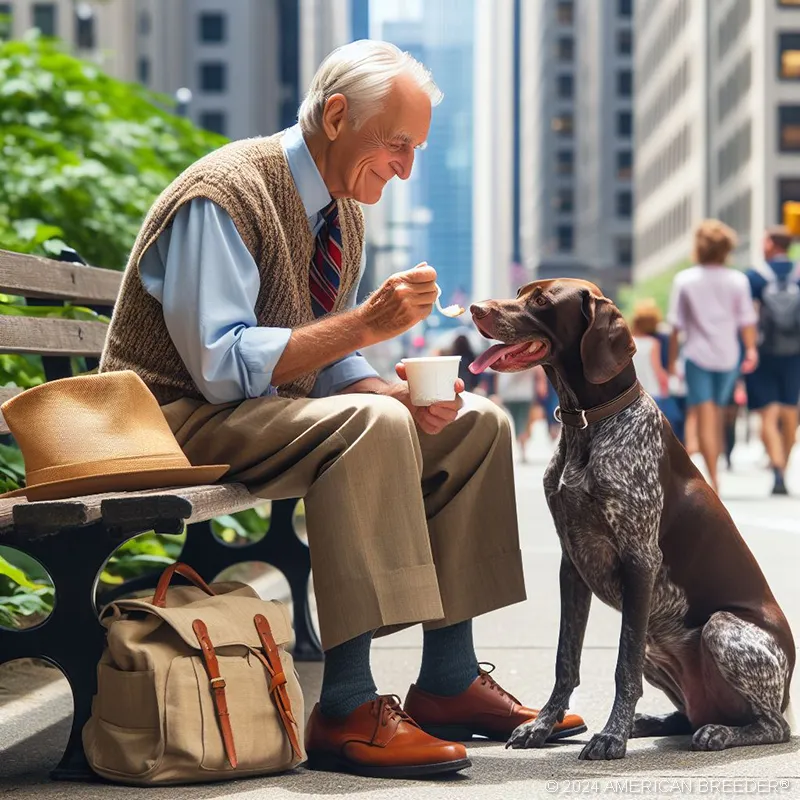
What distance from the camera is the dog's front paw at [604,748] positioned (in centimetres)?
399

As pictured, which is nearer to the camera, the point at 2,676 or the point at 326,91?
the point at 326,91

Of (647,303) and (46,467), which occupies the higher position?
(46,467)

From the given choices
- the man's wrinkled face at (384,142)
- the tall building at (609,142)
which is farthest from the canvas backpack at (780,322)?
the tall building at (609,142)

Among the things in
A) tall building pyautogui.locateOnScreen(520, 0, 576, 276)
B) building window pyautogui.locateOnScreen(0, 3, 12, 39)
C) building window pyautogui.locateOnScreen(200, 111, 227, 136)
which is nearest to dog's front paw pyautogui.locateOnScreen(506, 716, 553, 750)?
building window pyautogui.locateOnScreen(0, 3, 12, 39)

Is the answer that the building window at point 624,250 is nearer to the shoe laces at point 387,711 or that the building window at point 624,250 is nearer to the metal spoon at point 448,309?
the metal spoon at point 448,309

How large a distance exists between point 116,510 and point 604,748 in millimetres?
1375

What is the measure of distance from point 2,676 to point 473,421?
6.75 feet

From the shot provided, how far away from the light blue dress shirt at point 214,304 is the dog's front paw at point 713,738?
58.2 inches

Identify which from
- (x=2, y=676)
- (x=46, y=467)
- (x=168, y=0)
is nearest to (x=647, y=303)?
(x=2, y=676)

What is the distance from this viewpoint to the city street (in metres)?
3.70

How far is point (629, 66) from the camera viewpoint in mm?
137000

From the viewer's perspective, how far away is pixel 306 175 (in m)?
4.50

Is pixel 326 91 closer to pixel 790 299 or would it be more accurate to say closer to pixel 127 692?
pixel 127 692

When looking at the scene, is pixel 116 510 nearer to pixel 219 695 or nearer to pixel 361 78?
pixel 219 695
